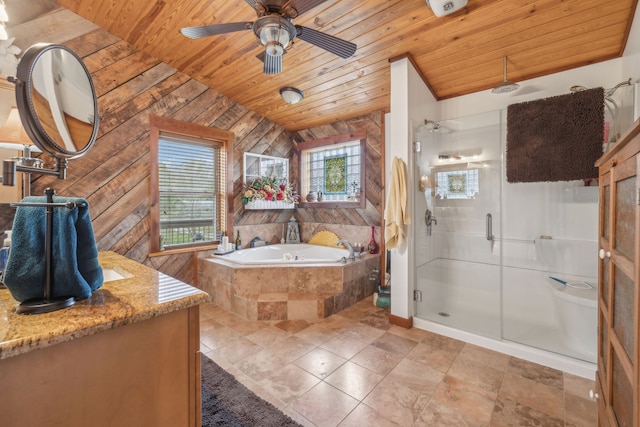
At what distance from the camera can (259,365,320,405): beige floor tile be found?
5.60 ft

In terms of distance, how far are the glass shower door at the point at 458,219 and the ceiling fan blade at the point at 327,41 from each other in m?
1.19

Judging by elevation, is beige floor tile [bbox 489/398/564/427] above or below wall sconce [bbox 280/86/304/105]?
below

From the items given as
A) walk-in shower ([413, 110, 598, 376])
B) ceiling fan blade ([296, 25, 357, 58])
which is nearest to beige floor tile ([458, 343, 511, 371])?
walk-in shower ([413, 110, 598, 376])

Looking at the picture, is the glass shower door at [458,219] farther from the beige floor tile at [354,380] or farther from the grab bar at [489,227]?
the beige floor tile at [354,380]

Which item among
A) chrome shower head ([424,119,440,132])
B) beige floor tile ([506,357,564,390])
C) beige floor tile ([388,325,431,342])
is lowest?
beige floor tile ([506,357,564,390])

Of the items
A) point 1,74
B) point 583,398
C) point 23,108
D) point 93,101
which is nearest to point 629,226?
point 583,398

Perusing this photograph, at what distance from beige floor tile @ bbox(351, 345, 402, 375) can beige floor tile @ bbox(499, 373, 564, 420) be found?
2.23 ft

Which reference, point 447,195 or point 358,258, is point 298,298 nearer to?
point 358,258

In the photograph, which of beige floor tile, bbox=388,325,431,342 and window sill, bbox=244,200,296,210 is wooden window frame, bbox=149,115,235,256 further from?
→ beige floor tile, bbox=388,325,431,342

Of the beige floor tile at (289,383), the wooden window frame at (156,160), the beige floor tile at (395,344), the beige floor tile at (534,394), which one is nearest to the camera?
the beige floor tile at (534,394)

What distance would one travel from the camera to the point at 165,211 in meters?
3.21

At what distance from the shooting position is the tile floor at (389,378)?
5.08ft

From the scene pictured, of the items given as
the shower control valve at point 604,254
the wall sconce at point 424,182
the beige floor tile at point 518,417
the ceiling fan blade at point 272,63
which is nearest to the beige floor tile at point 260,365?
the beige floor tile at point 518,417

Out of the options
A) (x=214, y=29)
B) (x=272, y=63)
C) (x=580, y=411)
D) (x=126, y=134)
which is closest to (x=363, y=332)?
(x=580, y=411)
